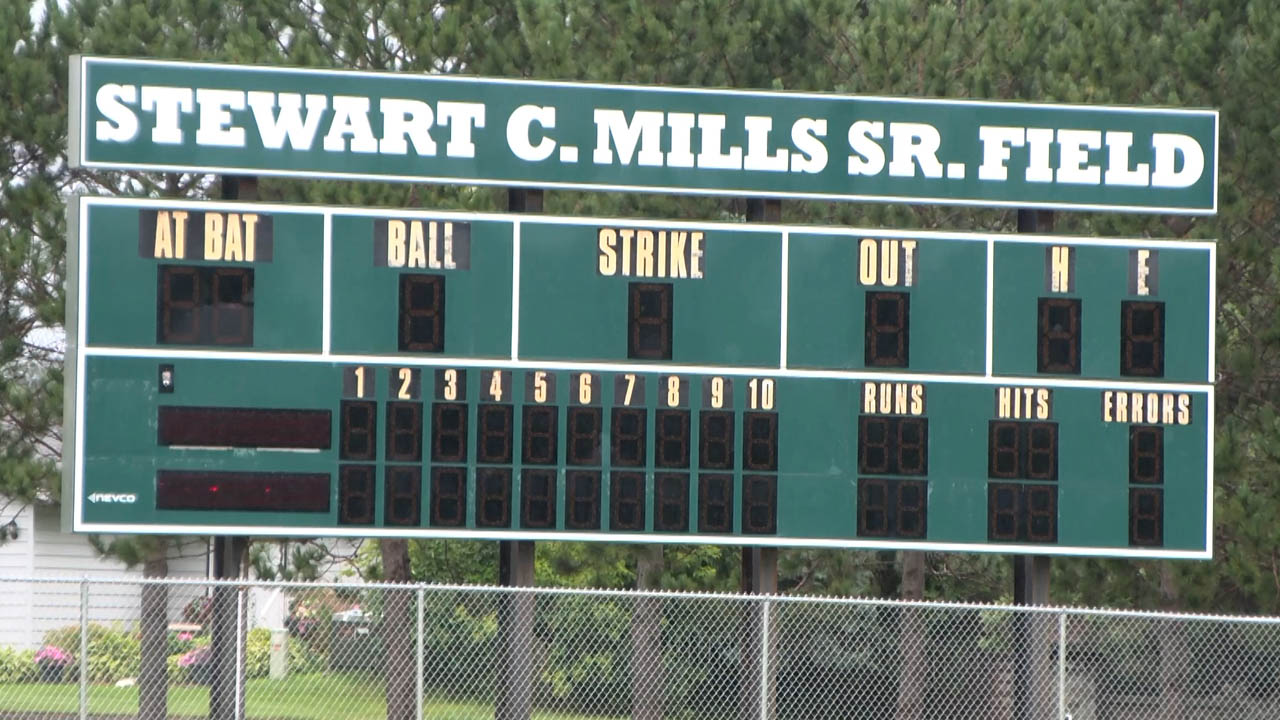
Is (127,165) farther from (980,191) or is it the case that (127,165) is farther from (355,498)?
(980,191)

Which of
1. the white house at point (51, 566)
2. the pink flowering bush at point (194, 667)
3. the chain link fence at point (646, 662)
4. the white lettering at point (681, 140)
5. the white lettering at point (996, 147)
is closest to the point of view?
the white lettering at point (681, 140)

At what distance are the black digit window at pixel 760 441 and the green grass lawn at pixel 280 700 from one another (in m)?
5.55

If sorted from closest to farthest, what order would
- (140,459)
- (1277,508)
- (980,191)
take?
1. (140,459)
2. (980,191)
3. (1277,508)

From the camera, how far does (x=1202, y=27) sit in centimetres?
2127

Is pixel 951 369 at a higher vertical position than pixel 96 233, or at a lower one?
lower

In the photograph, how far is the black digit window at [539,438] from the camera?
47.6ft

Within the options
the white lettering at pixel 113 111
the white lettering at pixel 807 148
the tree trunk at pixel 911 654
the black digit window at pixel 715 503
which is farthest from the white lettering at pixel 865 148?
the tree trunk at pixel 911 654

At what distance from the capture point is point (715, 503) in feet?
48.2

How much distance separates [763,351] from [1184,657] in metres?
8.56

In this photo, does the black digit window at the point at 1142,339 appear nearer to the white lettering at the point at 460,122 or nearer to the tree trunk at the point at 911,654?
the white lettering at the point at 460,122

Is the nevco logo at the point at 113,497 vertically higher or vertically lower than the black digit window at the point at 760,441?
lower

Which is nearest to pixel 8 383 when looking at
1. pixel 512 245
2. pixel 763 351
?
pixel 512 245

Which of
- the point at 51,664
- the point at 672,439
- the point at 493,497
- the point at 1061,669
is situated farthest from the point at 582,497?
the point at 51,664

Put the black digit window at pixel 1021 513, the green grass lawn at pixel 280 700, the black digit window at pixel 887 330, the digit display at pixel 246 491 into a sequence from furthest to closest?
1. the green grass lawn at pixel 280 700
2. the black digit window at pixel 887 330
3. the black digit window at pixel 1021 513
4. the digit display at pixel 246 491
